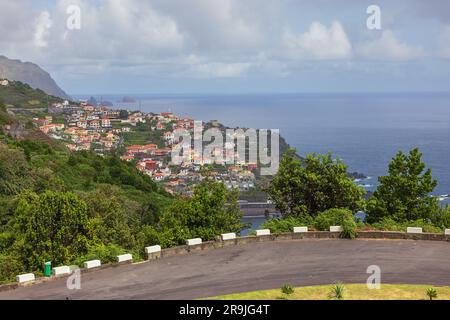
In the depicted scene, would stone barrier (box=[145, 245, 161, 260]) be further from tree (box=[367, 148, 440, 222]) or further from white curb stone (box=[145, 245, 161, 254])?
tree (box=[367, 148, 440, 222])

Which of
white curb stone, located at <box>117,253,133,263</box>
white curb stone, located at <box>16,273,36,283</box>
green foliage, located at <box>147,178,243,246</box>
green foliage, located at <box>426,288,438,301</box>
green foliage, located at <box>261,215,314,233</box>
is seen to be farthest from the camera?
green foliage, located at <box>261,215,314,233</box>

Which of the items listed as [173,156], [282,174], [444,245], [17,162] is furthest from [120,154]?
[444,245]

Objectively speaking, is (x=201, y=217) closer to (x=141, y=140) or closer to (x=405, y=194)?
(x=405, y=194)

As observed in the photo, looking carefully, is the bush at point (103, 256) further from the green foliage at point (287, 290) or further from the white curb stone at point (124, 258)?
the green foliage at point (287, 290)

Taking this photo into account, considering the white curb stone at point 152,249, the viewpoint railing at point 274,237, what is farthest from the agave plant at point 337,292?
the white curb stone at point 152,249

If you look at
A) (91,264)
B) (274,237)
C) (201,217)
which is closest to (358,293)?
(274,237)

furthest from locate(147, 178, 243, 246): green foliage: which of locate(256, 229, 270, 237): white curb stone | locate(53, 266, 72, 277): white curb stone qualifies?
locate(53, 266, 72, 277): white curb stone
